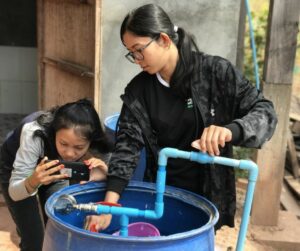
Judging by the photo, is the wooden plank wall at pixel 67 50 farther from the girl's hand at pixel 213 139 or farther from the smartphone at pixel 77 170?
the girl's hand at pixel 213 139

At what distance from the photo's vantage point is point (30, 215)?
92.6 inches

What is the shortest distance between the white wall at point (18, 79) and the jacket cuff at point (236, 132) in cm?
484

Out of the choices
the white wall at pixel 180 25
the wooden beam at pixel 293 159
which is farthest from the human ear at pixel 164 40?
the wooden beam at pixel 293 159

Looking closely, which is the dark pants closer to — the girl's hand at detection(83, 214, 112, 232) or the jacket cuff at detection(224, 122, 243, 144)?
the girl's hand at detection(83, 214, 112, 232)

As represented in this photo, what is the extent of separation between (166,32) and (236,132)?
466 mm

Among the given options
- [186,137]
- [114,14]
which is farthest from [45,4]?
[186,137]

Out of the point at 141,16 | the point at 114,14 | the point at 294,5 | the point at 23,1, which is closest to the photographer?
the point at 141,16

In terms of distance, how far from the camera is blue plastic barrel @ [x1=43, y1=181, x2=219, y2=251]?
134 centimetres

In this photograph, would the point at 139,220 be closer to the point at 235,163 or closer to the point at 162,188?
the point at 162,188

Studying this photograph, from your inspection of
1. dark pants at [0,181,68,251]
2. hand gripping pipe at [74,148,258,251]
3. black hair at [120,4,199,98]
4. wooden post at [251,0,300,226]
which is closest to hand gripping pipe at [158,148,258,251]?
hand gripping pipe at [74,148,258,251]

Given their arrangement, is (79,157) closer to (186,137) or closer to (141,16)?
(186,137)

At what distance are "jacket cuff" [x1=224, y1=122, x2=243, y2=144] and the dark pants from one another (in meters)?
1.04

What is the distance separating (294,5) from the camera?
312 centimetres

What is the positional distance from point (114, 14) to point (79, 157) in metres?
1.98
